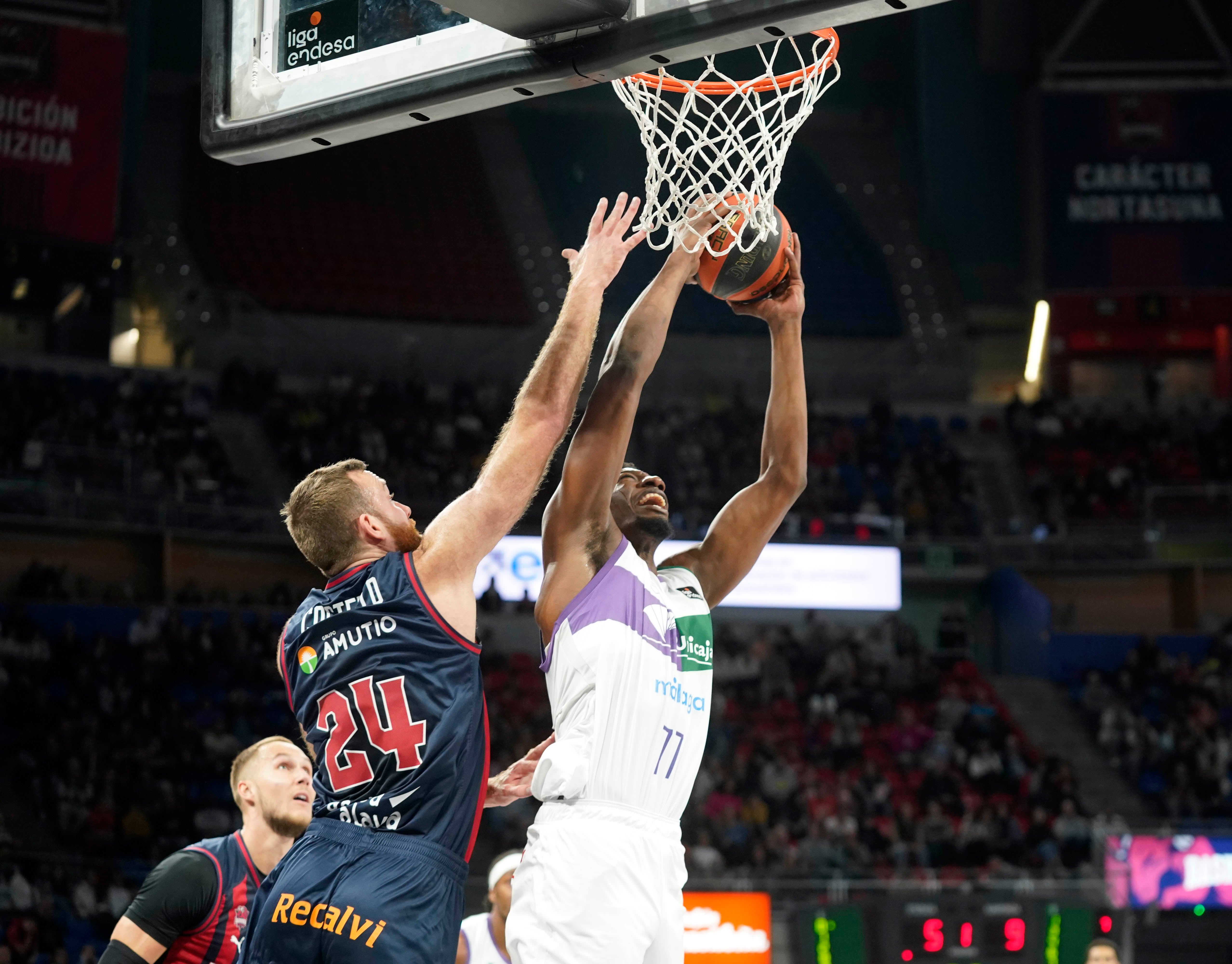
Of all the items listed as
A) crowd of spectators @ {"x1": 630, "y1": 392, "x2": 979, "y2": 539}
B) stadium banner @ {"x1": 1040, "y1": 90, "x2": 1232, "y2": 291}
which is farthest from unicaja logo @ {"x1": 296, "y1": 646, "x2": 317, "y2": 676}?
stadium banner @ {"x1": 1040, "y1": 90, "x2": 1232, "y2": 291}

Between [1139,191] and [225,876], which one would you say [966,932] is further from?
[1139,191]

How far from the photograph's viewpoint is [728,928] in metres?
10.9

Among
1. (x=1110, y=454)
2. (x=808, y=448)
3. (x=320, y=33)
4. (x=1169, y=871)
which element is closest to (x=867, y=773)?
(x=1169, y=871)

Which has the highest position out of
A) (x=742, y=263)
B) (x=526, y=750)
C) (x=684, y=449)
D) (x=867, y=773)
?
(x=684, y=449)

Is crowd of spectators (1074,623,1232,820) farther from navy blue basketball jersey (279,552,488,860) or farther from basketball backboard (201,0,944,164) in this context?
basketball backboard (201,0,944,164)

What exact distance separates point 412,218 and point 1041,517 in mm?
Answer: 11450

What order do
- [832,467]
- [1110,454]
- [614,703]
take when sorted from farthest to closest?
1. [1110,454]
2. [832,467]
3. [614,703]

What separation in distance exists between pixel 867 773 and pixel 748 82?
1272 centimetres

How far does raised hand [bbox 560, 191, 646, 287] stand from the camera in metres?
3.67

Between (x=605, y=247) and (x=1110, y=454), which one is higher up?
(x=1110, y=454)

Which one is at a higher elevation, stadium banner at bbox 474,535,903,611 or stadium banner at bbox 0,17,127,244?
stadium banner at bbox 0,17,127,244

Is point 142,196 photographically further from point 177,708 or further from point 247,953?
point 247,953

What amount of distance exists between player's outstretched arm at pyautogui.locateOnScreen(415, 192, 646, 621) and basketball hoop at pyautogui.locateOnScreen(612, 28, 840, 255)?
25.1 inches

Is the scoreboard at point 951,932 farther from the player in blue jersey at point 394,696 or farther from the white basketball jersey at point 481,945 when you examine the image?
the player in blue jersey at point 394,696
